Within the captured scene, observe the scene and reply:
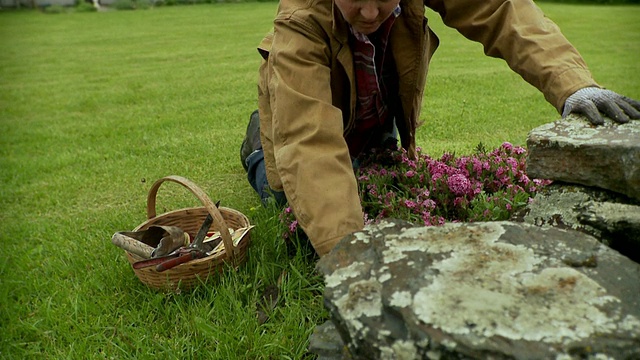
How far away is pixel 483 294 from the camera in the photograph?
1.72 metres

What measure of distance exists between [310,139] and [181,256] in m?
1.10

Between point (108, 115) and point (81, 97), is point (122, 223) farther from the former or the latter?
point (81, 97)

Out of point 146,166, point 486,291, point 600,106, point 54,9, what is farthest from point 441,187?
point 54,9

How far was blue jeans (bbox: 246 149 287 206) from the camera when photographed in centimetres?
439

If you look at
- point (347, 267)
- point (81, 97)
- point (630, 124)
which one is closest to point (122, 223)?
point (347, 267)

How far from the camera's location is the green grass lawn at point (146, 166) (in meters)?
3.29

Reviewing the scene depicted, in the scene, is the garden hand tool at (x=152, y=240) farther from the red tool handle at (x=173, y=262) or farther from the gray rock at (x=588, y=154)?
the gray rock at (x=588, y=154)

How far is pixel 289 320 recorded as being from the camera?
313 centimetres

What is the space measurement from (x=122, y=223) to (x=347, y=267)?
3.35 meters

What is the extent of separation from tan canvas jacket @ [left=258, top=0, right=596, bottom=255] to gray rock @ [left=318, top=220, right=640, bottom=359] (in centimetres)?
66

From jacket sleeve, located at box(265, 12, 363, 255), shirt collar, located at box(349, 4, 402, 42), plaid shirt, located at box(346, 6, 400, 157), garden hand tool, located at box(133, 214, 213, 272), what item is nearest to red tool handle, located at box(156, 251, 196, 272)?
garden hand tool, located at box(133, 214, 213, 272)

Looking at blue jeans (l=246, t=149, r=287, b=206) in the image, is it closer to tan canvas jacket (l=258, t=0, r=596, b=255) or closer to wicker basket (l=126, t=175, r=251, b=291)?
tan canvas jacket (l=258, t=0, r=596, b=255)

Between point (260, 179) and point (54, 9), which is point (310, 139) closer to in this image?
point (260, 179)

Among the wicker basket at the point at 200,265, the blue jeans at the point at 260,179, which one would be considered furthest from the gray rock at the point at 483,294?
the blue jeans at the point at 260,179
